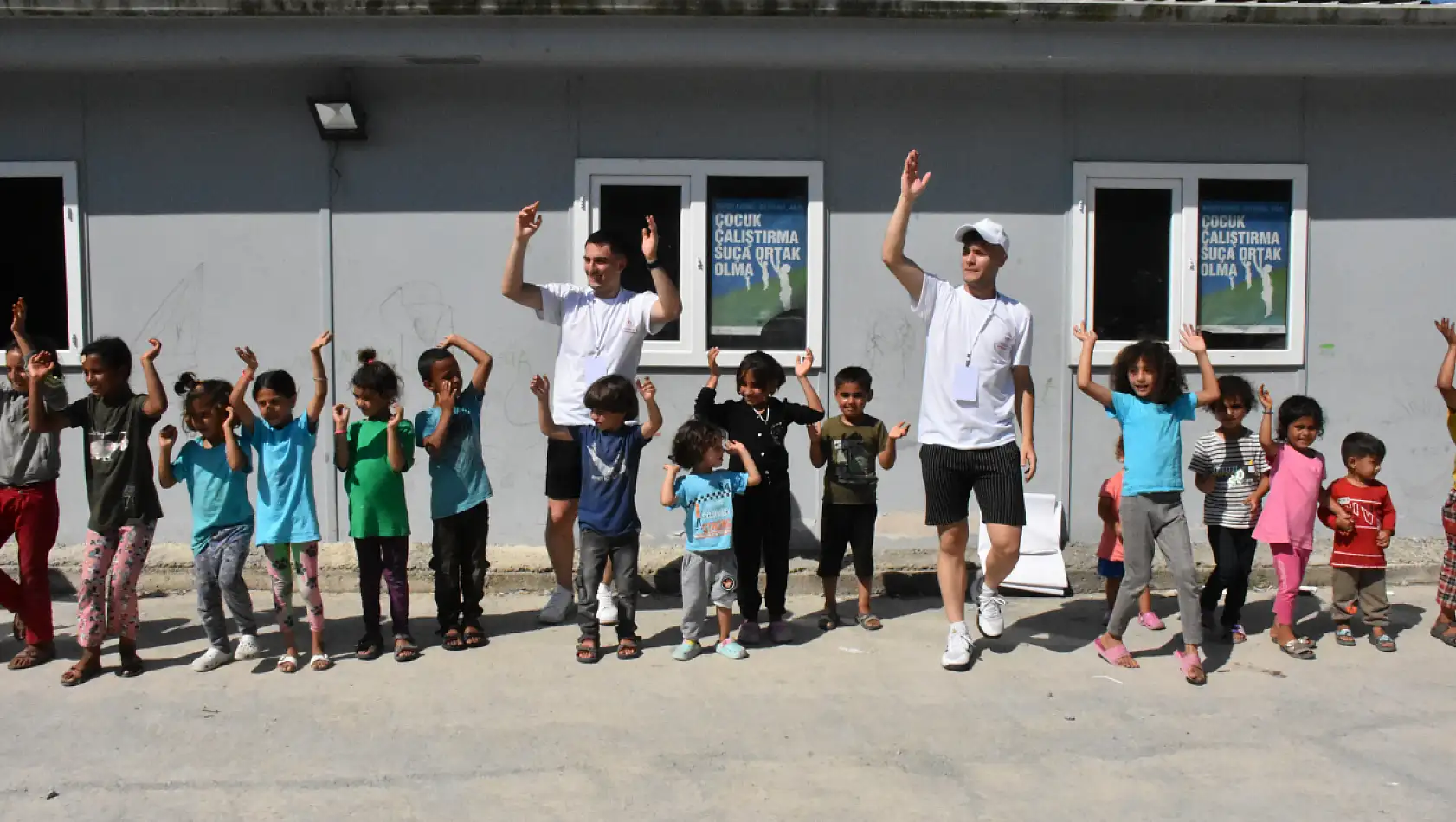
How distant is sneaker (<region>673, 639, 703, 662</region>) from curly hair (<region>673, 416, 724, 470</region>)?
2.60 ft

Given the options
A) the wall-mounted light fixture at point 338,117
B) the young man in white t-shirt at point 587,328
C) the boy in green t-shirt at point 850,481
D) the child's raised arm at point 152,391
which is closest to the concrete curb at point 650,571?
the boy in green t-shirt at point 850,481

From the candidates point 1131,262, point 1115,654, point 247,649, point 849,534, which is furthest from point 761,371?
point 1131,262

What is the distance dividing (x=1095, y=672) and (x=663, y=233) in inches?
139

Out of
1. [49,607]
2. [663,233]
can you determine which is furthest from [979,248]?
[49,607]

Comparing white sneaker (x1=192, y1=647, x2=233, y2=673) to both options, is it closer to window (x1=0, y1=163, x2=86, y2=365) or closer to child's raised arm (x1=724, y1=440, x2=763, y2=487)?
child's raised arm (x1=724, y1=440, x2=763, y2=487)

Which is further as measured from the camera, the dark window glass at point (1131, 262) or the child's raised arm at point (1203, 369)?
the dark window glass at point (1131, 262)

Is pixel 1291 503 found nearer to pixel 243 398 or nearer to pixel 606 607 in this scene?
pixel 606 607

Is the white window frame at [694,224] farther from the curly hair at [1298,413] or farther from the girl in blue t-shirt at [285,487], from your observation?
the curly hair at [1298,413]

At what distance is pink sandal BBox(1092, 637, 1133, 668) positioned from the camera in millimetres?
5105

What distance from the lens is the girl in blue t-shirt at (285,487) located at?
16.4 feet

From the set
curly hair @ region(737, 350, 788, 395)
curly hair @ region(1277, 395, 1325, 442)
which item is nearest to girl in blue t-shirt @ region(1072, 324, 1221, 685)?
curly hair @ region(1277, 395, 1325, 442)

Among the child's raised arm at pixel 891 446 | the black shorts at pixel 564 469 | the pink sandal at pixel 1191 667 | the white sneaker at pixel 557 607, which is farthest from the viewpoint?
the white sneaker at pixel 557 607

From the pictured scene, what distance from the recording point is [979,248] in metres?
5.07

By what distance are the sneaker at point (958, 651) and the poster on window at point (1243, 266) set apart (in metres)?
3.19
